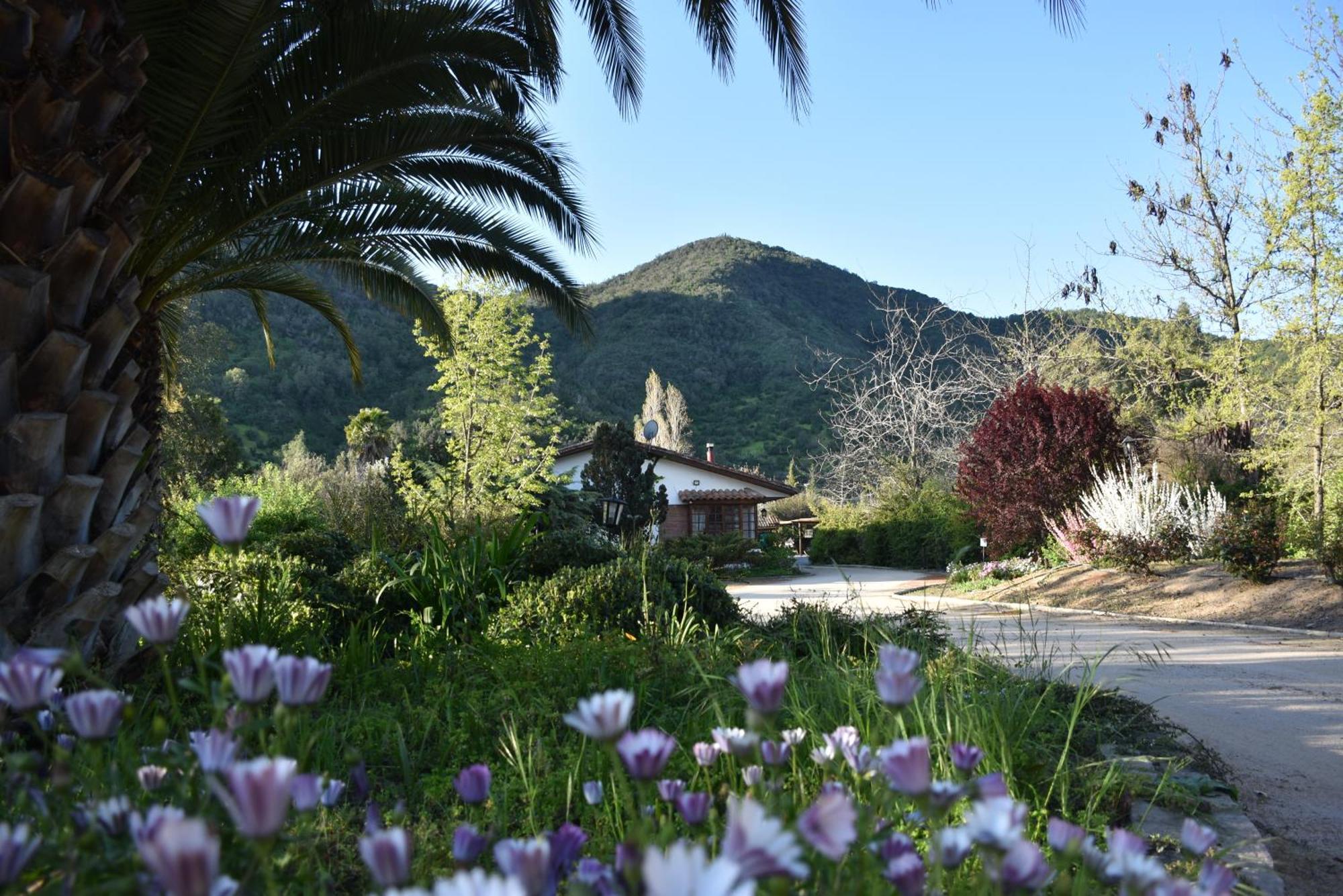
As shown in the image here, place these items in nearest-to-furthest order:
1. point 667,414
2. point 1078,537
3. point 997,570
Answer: point 1078,537 → point 997,570 → point 667,414

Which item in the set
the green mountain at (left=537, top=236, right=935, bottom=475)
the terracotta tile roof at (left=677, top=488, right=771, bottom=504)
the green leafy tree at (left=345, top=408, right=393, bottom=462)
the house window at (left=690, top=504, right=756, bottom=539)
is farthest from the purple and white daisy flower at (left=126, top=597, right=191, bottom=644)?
the green mountain at (left=537, top=236, right=935, bottom=475)

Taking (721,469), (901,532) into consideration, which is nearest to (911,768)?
(901,532)

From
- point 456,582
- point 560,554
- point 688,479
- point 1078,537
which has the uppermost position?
point 688,479

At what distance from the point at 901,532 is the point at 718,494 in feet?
33.7

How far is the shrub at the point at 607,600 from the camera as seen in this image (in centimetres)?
553

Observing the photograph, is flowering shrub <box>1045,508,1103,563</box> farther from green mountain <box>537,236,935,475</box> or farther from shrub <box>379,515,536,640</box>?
green mountain <box>537,236,935,475</box>

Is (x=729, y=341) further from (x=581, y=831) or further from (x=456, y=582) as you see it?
(x=581, y=831)

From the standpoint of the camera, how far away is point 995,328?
50.7 m

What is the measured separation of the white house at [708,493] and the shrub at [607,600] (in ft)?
84.4

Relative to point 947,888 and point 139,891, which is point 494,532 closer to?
point 947,888

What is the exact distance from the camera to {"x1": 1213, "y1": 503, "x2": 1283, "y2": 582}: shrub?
35.0 feet

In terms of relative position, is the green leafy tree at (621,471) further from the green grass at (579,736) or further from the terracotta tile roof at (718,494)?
the green grass at (579,736)

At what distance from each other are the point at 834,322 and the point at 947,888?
5911cm

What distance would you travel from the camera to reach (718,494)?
33406mm
